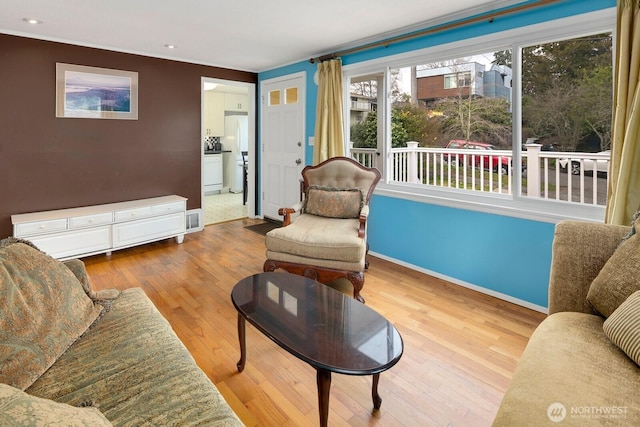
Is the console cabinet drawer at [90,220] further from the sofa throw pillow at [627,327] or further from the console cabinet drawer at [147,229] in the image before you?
the sofa throw pillow at [627,327]

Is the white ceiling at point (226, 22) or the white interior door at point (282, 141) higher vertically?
the white ceiling at point (226, 22)

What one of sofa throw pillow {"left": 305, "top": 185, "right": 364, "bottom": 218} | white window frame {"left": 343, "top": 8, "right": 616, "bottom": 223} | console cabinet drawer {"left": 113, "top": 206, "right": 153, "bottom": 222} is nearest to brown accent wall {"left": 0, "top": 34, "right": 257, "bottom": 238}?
console cabinet drawer {"left": 113, "top": 206, "right": 153, "bottom": 222}

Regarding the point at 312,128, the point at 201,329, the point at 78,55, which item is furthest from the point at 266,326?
the point at 78,55

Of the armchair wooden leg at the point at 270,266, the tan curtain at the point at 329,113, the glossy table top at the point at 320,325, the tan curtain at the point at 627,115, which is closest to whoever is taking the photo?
the glossy table top at the point at 320,325

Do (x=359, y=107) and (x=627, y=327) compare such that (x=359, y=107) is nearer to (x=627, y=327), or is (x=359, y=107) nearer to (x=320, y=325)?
(x=320, y=325)

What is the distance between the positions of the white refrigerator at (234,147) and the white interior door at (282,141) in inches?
97.2

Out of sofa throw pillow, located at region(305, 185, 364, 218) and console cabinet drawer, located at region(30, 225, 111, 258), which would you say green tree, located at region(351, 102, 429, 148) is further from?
console cabinet drawer, located at region(30, 225, 111, 258)

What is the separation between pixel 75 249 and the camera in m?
3.62

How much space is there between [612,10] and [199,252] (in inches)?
160

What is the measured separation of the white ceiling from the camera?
9.29 feet

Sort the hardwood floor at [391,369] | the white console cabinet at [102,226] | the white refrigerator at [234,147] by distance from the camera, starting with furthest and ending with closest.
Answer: the white refrigerator at [234,147]
the white console cabinet at [102,226]
the hardwood floor at [391,369]

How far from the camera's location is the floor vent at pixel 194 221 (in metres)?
4.91

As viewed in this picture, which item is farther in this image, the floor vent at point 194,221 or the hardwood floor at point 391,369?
the floor vent at point 194,221

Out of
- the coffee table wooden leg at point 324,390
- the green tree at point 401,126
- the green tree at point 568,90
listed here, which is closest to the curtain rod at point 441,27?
the green tree at point 568,90
